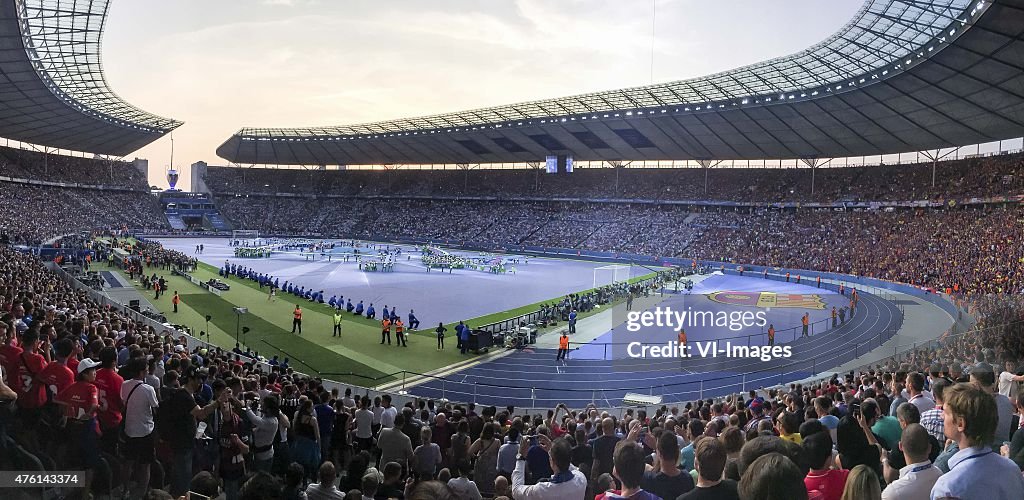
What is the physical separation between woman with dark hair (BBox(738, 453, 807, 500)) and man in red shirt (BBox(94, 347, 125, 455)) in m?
5.93

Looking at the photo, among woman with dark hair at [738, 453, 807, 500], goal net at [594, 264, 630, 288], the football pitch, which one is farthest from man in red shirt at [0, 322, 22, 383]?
goal net at [594, 264, 630, 288]

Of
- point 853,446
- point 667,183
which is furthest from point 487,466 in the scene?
point 667,183

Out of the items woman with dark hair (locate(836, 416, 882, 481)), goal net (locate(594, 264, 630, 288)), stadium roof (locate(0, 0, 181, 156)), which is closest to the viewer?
woman with dark hair (locate(836, 416, 882, 481))

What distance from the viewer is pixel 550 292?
3838 centimetres

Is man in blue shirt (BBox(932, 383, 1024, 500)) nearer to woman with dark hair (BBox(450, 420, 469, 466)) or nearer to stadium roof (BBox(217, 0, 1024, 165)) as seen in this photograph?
woman with dark hair (BBox(450, 420, 469, 466))

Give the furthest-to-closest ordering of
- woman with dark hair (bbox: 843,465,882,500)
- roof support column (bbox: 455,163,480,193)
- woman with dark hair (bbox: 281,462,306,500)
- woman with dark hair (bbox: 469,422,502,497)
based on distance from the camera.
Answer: roof support column (bbox: 455,163,480,193)
woman with dark hair (bbox: 469,422,502,497)
woman with dark hair (bbox: 281,462,306,500)
woman with dark hair (bbox: 843,465,882,500)

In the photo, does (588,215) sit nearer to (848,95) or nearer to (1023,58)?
(848,95)

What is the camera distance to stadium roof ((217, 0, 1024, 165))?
1300 inches

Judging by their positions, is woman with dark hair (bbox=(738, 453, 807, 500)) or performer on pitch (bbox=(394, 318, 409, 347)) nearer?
woman with dark hair (bbox=(738, 453, 807, 500))

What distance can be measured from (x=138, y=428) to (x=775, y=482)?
583cm

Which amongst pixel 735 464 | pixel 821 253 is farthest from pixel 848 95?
pixel 735 464

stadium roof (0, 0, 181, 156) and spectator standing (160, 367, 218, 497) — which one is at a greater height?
stadium roof (0, 0, 181, 156)

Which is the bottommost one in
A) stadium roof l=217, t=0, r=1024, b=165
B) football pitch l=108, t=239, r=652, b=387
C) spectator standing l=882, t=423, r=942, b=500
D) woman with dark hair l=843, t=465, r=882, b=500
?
football pitch l=108, t=239, r=652, b=387

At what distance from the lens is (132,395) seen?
20.2 ft
